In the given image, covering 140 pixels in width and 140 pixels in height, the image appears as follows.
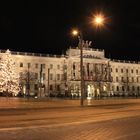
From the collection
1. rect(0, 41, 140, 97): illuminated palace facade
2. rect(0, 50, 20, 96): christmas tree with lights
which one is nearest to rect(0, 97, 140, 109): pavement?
rect(0, 50, 20, 96): christmas tree with lights

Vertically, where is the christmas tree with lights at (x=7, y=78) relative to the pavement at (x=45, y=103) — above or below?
above

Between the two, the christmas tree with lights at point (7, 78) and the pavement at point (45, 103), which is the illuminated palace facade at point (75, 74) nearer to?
the christmas tree with lights at point (7, 78)

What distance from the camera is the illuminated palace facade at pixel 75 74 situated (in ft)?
297

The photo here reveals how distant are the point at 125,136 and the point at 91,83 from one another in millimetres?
91936

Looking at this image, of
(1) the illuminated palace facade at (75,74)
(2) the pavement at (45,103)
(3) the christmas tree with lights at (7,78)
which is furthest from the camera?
(1) the illuminated palace facade at (75,74)

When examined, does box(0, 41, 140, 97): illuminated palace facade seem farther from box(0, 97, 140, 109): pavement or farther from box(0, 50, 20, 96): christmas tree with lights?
box(0, 97, 140, 109): pavement

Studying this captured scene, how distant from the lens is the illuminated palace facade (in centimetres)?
9062

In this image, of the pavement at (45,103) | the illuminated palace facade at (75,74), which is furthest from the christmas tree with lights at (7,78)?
the illuminated palace facade at (75,74)

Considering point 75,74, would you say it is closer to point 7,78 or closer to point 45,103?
point 7,78

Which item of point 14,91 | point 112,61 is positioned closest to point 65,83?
point 112,61

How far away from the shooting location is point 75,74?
10012cm

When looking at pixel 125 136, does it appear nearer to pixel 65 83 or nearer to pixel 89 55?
pixel 65 83

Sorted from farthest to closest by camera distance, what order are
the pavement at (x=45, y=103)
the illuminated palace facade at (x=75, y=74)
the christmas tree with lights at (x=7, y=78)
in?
the illuminated palace facade at (x=75, y=74)
the christmas tree with lights at (x=7, y=78)
the pavement at (x=45, y=103)

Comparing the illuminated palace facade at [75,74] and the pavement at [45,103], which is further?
the illuminated palace facade at [75,74]
